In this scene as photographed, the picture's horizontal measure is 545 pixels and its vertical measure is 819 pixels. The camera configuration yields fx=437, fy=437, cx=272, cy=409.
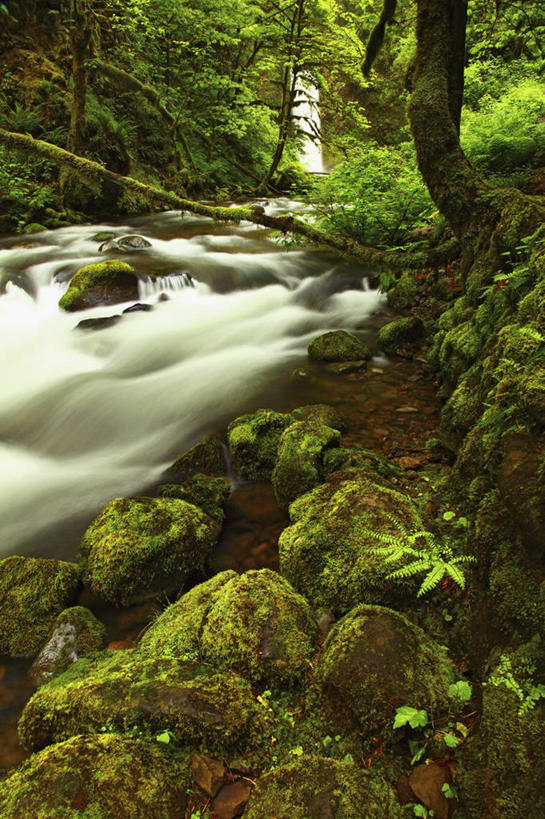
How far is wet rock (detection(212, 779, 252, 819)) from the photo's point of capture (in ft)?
5.55

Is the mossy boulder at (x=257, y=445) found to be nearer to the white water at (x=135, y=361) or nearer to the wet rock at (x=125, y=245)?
the white water at (x=135, y=361)

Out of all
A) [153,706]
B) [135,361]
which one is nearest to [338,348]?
[135,361]

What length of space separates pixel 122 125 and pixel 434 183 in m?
14.3

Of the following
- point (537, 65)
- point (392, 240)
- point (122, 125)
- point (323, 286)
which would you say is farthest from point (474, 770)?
point (122, 125)

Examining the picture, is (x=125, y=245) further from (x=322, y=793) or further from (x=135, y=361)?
(x=322, y=793)

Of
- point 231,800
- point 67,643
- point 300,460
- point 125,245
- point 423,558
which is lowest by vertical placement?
point 67,643

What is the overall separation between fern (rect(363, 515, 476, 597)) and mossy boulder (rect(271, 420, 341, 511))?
117 cm

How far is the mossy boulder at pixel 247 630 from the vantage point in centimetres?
225

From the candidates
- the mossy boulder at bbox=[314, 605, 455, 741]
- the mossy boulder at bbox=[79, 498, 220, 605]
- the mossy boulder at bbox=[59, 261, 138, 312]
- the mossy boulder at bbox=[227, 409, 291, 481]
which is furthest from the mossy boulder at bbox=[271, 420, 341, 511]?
the mossy boulder at bbox=[59, 261, 138, 312]

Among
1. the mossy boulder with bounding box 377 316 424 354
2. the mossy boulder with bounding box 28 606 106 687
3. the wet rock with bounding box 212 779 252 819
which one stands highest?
the mossy boulder with bounding box 377 316 424 354

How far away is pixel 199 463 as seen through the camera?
482cm

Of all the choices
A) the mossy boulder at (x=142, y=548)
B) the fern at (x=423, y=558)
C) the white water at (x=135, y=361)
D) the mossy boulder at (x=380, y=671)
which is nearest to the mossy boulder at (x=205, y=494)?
the mossy boulder at (x=142, y=548)

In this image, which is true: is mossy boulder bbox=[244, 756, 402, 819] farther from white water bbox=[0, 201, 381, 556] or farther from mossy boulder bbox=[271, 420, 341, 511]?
white water bbox=[0, 201, 381, 556]

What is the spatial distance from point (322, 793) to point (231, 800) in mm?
404
